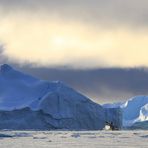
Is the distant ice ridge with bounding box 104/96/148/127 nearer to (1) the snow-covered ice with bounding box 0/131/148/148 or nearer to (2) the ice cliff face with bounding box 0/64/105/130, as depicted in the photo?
(2) the ice cliff face with bounding box 0/64/105/130

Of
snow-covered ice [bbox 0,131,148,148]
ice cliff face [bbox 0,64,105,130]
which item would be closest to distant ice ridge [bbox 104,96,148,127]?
ice cliff face [bbox 0,64,105,130]

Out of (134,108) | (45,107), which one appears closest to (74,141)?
(45,107)

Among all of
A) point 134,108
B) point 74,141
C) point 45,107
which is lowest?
point 74,141

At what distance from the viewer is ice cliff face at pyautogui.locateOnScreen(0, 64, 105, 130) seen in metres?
51.1

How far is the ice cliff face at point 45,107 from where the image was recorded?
51.1m

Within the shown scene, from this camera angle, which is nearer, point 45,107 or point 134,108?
point 45,107

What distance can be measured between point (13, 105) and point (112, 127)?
12.0m

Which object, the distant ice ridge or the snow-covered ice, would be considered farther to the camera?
the distant ice ridge

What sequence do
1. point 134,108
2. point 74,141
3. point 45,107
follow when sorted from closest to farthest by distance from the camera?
point 74,141, point 45,107, point 134,108

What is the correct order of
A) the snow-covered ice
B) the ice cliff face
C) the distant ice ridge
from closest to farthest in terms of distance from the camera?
the snow-covered ice, the ice cliff face, the distant ice ridge

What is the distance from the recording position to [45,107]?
51.1 m

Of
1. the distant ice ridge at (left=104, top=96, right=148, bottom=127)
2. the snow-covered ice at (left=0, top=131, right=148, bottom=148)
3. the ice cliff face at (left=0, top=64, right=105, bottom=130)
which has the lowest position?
the snow-covered ice at (left=0, top=131, right=148, bottom=148)

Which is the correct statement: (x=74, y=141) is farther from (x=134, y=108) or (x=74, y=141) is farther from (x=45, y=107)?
(x=134, y=108)

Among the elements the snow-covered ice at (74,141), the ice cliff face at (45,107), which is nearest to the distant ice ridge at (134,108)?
the ice cliff face at (45,107)
